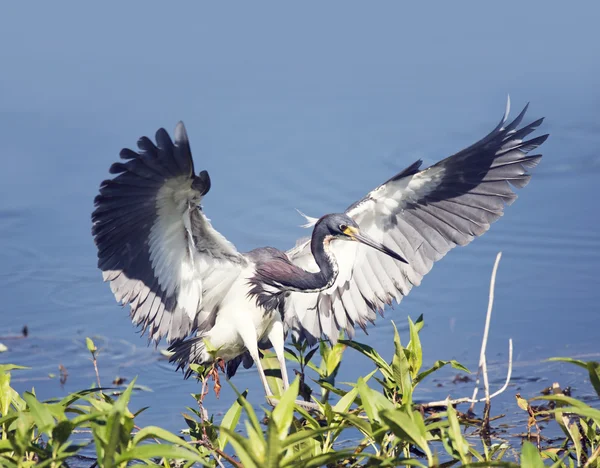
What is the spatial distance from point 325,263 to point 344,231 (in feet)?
0.80

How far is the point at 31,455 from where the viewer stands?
456cm

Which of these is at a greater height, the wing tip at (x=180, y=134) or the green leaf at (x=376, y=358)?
the wing tip at (x=180, y=134)

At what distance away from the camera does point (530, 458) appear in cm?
377

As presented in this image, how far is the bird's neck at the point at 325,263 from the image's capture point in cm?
619

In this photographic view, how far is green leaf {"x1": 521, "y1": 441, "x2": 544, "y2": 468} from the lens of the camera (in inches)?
148

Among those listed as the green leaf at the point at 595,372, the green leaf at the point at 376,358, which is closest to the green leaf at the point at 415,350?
the green leaf at the point at 376,358

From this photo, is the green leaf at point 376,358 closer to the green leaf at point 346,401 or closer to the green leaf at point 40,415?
the green leaf at point 346,401

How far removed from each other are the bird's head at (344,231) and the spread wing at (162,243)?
581 mm

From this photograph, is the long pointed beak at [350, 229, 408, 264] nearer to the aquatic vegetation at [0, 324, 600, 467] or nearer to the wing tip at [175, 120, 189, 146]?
the aquatic vegetation at [0, 324, 600, 467]

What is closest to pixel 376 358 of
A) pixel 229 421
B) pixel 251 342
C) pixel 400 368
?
pixel 400 368

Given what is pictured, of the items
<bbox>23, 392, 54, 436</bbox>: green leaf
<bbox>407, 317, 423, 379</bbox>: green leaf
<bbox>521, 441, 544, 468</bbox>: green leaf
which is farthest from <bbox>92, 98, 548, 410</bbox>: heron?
<bbox>521, 441, 544, 468</bbox>: green leaf

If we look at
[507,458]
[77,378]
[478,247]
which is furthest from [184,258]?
[478,247]

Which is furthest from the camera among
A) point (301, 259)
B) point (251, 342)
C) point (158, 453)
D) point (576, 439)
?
point (301, 259)

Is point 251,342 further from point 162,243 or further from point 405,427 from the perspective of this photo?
point 405,427
